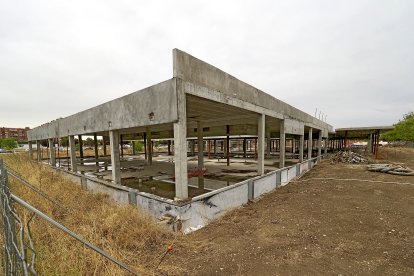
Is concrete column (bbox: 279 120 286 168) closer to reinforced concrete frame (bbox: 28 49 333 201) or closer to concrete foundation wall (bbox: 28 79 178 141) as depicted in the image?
reinforced concrete frame (bbox: 28 49 333 201)

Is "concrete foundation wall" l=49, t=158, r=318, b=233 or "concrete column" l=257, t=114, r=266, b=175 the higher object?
"concrete column" l=257, t=114, r=266, b=175

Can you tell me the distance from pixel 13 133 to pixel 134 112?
19449cm

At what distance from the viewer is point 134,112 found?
6840 mm

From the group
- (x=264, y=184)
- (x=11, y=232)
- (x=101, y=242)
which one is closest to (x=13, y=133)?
(x=101, y=242)

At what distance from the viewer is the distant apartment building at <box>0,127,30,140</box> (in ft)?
437

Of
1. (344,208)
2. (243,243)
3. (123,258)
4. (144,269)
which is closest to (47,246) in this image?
(123,258)

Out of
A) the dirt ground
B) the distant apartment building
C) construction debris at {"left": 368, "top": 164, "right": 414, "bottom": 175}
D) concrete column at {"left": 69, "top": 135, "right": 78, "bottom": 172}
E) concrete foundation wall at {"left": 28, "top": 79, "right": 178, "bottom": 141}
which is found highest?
the distant apartment building

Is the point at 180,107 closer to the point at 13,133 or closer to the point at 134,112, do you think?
the point at 134,112

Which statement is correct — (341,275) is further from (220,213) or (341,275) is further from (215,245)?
(220,213)

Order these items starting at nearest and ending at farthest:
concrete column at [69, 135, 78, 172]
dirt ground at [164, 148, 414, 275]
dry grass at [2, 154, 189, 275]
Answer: dry grass at [2, 154, 189, 275], dirt ground at [164, 148, 414, 275], concrete column at [69, 135, 78, 172]

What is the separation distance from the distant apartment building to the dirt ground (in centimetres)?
18453

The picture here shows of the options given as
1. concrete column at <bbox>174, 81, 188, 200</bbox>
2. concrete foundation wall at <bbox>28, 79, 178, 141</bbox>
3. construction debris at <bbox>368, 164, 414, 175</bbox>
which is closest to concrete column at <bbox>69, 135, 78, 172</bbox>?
concrete foundation wall at <bbox>28, 79, 178, 141</bbox>

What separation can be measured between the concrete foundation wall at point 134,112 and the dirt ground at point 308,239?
3463mm

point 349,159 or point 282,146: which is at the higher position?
point 282,146
